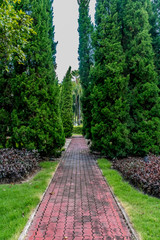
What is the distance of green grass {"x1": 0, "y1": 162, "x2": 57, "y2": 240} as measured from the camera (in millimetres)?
2924

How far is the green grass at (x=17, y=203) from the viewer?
9.59ft

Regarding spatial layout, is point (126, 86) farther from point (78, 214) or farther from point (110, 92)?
point (78, 214)

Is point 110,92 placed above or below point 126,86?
below

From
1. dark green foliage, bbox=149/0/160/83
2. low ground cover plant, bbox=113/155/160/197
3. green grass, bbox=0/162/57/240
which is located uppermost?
dark green foliage, bbox=149/0/160/83

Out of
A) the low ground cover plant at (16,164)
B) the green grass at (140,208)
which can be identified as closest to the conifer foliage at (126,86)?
the green grass at (140,208)

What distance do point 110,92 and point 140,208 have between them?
5.31 meters

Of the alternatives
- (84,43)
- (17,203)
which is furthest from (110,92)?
(84,43)

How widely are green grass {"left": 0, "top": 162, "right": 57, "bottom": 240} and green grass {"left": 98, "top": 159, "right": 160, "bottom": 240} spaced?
1.80m

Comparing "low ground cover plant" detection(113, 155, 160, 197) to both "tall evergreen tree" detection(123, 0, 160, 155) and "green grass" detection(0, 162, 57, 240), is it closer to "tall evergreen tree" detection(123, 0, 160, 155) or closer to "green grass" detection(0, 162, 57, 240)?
"tall evergreen tree" detection(123, 0, 160, 155)

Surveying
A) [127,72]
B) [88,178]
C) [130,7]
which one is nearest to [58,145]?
[88,178]

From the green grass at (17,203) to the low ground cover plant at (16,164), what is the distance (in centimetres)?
34

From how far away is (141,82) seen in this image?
814 centimetres

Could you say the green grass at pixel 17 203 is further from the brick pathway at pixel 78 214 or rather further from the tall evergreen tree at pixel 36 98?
the tall evergreen tree at pixel 36 98

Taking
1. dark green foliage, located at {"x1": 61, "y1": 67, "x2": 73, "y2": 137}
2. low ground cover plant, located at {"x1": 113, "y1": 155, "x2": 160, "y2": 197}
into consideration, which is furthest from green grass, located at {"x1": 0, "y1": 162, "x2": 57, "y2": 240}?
dark green foliage, located at {"x1": 61, "y1": 67, "x2": 73, "y2": 137}
